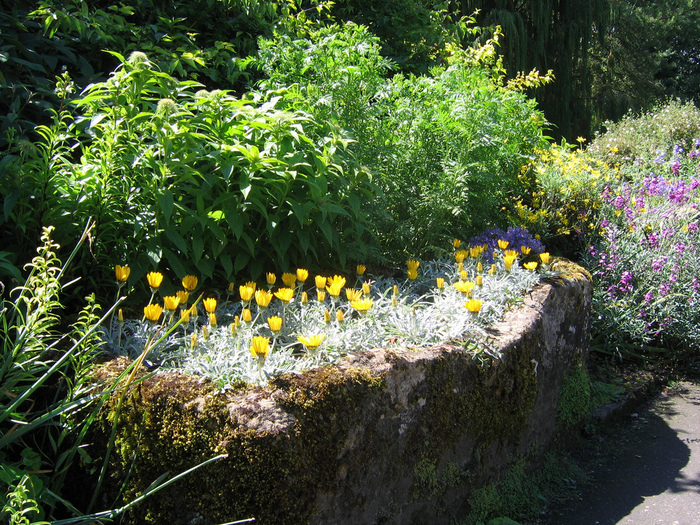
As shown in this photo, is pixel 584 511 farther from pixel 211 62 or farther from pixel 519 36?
pixel 519 36

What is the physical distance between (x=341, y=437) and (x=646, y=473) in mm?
1981

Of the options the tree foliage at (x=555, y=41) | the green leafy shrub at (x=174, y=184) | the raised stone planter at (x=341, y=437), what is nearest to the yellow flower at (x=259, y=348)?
the raised stone planter at (x=341, y=437)

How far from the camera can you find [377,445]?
2.07m

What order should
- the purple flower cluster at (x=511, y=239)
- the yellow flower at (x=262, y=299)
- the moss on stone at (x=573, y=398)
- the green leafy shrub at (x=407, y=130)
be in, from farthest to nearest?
the purple flower cluster at (x=511, y=239)
the green leafy shrub at (x=407, y=130)
the moss on stone at (x=573, y=398)
the yellow flower at (x=262, y=299)

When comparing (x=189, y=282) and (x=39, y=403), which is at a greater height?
(x=189, y=282)

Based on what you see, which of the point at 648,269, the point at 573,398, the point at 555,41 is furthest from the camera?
the point at 555,41

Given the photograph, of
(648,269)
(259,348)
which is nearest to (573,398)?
(648,269)

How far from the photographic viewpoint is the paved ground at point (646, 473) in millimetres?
2607

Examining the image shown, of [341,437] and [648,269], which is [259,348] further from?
[648,269]

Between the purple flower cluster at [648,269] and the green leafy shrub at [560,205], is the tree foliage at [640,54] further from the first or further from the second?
the green leafy shrub at [560,205]

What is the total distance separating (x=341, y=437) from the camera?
76.5 inches

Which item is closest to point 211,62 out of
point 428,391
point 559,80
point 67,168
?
point 67,168

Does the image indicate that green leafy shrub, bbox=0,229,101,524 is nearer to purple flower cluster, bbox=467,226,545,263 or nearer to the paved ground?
the paved ground

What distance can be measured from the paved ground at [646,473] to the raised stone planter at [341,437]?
1.45ft
